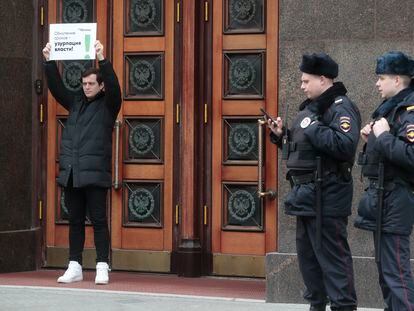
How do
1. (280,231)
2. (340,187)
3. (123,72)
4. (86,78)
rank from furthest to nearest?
(123,72), (86,78), (280,231), (340,187)

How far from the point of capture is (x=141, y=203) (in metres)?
11.0

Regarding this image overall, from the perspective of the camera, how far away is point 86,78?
1036 cm

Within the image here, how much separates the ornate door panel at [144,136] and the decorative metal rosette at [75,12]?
354mm

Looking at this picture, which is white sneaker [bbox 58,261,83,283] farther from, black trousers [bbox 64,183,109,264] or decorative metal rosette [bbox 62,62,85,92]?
decorative metal rosette [bbox 62,62,85,92]

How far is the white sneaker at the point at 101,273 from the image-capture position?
Answer: 33.6 feet

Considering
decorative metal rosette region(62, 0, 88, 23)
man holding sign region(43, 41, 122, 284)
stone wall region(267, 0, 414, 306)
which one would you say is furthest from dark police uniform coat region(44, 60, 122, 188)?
stone wall region(267, 0, 414, 306)

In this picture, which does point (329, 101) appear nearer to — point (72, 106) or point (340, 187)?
point (340, 187)

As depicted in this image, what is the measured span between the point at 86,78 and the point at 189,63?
0.99 m

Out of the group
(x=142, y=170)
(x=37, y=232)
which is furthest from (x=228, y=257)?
(x=37, y=232)

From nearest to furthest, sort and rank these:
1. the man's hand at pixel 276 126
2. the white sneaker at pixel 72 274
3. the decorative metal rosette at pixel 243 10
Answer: the man's hand at pixel 276 126, the white sneaker at pixel 72 274, the decorative metal rosette at pixel 243 10

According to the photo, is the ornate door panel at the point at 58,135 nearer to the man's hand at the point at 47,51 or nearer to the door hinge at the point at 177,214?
the man's hand at the point at 47,51

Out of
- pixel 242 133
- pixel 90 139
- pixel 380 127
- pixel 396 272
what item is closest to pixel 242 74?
pixel 242 133

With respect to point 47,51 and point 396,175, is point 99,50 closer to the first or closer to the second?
point 47,51

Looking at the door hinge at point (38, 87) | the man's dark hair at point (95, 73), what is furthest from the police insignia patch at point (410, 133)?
the door hinge at point (38, 87)
